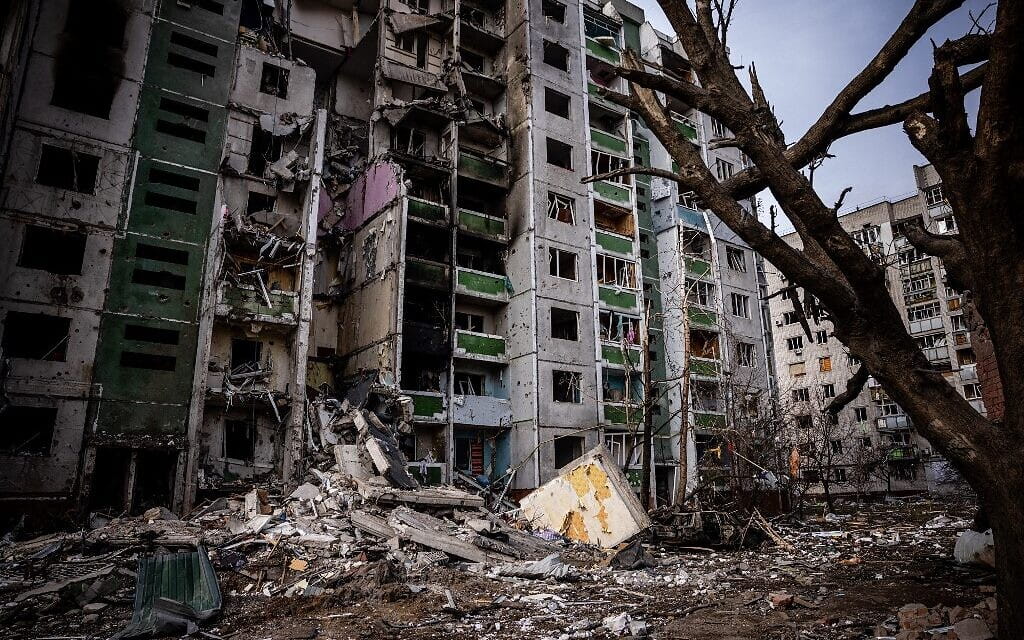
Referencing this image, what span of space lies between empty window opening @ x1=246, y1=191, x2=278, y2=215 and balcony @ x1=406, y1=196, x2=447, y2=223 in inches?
208

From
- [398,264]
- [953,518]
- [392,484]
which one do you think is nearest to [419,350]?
[398,264]

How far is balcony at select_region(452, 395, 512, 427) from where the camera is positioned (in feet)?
83.0

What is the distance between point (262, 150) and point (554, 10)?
17919 mm

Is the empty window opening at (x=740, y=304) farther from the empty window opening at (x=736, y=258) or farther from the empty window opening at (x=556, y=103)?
the empty window opening at (x=556, y=103)

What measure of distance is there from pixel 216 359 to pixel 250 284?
290 centimetres

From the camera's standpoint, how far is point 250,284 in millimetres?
22422

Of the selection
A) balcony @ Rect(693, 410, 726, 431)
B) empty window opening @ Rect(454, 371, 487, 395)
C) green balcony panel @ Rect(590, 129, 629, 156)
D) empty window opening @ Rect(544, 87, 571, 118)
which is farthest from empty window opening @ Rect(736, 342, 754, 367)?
empty window opening @ Rect(544, 87, 571, 118)

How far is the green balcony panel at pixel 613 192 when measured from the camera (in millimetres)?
31312

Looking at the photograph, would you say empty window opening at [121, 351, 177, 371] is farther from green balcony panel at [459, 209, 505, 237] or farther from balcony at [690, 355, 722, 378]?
balcony at [690, 355, 722, 378]

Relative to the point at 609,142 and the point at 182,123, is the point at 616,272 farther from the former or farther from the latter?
the point at 182,123

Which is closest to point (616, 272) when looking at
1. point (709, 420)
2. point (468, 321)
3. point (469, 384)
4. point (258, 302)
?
point (468, 321)

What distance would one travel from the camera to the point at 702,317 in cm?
3275

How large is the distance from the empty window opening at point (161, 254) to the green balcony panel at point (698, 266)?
23772 millimetres

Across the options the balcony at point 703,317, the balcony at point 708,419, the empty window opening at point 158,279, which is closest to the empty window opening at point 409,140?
the empty window opening at point 158,279
